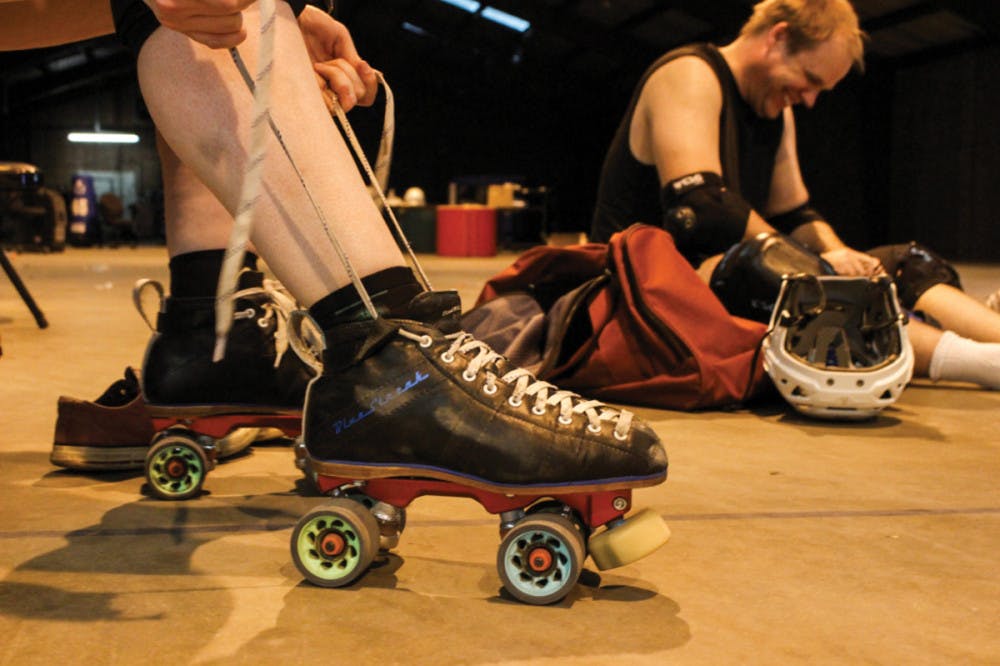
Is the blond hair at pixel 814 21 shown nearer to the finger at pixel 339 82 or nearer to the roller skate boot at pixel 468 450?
the finger at pixel 339 82

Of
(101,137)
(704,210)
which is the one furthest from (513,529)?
(101,137)

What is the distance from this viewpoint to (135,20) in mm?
879

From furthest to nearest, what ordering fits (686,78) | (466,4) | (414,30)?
1. (414,30)
2. (466,4)
3. (686,78)

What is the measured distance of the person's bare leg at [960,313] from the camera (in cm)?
217

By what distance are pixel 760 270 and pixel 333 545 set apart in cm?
136

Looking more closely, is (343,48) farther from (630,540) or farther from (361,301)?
(630,540)

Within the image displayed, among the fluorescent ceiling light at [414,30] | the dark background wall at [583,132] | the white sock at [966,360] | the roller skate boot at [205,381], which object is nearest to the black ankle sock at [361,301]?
the roller skate boot at [205,381]

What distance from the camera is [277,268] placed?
880 mm

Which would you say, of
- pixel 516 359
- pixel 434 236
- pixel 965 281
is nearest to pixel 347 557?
pixel 516 359

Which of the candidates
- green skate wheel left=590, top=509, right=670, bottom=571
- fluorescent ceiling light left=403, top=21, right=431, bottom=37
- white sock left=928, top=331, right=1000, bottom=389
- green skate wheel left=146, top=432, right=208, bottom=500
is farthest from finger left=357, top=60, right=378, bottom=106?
fluorescent ceiling light left=403, top=21, right=431, bottom=37

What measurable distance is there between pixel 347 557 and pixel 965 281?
237 inches

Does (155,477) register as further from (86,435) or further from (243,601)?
(243,601)

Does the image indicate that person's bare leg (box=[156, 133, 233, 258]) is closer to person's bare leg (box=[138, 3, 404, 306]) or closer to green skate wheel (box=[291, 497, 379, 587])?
person's bare leg (box=[138, 3, 404, 306])

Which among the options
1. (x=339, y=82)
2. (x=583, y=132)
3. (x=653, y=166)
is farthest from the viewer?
(x=583, y=132)
